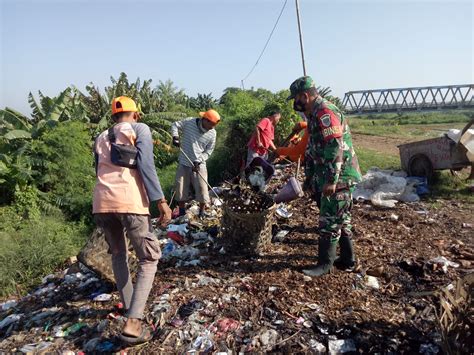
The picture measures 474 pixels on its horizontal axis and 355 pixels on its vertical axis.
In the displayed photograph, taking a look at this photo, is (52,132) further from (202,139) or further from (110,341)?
(110,341)

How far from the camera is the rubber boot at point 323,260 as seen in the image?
355cm

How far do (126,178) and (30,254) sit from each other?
413 cm

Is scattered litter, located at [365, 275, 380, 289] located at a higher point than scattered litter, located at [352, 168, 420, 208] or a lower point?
lower

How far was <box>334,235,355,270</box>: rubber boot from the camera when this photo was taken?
3.71m

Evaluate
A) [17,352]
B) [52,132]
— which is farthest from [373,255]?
[52,132]

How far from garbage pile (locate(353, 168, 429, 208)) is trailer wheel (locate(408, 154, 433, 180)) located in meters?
0.19

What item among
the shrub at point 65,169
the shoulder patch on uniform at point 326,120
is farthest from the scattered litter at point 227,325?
the shrub at point 65,169

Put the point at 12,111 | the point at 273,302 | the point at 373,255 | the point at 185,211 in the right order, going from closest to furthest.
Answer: the point at 273,302 → the point at 373,255 → the point at 185,211 → the point at 12,111

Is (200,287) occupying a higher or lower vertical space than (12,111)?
lower

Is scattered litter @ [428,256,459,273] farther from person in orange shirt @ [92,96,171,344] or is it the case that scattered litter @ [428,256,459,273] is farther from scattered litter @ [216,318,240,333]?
person in orange shirt @ [92,96,171,344]

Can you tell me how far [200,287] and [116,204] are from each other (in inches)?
52.0

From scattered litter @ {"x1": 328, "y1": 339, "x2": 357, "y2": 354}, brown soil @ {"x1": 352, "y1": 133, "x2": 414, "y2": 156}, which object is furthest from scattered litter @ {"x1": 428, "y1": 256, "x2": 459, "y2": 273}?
brown soil @ {"x1": 352, "y1": 133, "x2": 414, "y2": 156}

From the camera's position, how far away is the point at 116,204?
275cm

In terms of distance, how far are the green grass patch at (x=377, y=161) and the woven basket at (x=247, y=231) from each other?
14.8ft
